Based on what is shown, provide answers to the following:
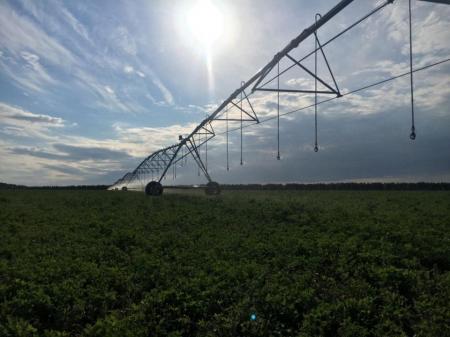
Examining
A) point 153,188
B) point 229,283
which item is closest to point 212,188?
point 153,188

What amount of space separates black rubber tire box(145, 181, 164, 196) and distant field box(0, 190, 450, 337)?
96.1 ft

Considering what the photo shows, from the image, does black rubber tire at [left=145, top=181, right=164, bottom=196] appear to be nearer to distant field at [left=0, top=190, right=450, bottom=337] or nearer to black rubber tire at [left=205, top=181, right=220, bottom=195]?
black rubber tire at [left=205, top=181, right=220, bottom=195]

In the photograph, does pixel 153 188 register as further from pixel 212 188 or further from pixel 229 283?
pixel 229 283

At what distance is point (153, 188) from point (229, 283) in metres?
36.8

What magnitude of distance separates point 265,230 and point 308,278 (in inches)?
239

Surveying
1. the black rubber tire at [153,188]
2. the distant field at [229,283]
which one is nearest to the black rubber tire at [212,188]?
the black rubber tire at [153,188]

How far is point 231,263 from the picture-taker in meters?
10.2

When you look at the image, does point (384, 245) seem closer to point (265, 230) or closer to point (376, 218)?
point (265, 230)

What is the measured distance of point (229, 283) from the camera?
343 inches

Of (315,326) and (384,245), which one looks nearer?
(315,326)

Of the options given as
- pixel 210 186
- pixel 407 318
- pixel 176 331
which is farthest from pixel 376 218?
pixel 210 186

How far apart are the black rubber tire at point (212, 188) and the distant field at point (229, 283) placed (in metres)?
29.2

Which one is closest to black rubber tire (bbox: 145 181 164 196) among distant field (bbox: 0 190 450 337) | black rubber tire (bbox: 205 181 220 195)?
black rubber tire (bbox: 205 181 220 195)

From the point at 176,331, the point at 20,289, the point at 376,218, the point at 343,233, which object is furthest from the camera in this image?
the point at 376,218
